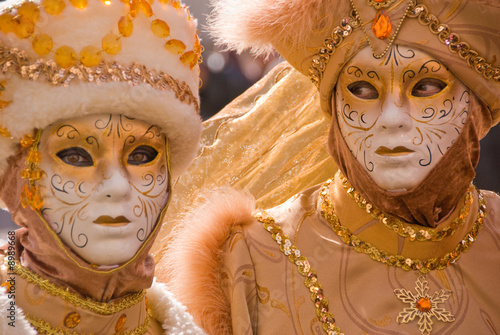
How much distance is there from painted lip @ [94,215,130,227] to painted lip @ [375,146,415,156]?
0.68 m

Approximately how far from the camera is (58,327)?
1.50 meters

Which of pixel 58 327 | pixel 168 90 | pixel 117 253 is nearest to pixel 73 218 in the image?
pixel 117 253

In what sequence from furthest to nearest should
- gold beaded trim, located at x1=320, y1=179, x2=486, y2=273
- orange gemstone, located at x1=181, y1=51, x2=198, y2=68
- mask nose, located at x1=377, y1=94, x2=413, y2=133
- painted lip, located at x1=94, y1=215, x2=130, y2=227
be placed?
1. gold beaded trim, located at x1=320, y1=179, x2=486, y2=273
2. mask nose, located at x1=377, y1=94, x2=413, y2=133
3. orange gemstone, located at x1=181, y1=51, x2=198, y2=68
4. painted lip, located at x1=94, y1=215, x2=130, y2=227

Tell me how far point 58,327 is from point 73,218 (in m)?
0.25

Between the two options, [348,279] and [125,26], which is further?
[348,279]

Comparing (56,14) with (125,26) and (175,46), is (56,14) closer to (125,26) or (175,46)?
(125,26)

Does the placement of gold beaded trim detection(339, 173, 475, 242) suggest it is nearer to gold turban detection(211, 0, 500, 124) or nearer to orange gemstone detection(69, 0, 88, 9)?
gold turban detection(211, 0, 500, 124)

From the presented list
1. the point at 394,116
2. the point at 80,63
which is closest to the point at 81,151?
the point at 80,63

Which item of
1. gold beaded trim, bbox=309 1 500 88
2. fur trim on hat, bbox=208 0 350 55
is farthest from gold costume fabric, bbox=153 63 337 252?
gold beaded trim, bbox=309 1 500 88

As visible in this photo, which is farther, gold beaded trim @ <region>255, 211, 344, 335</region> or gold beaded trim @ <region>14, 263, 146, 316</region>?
gold beaded trim @ <region>255, 211, 344, 335</region>

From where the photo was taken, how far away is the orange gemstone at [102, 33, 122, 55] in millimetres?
1483

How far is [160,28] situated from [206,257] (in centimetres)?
64

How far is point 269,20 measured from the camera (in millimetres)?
1852

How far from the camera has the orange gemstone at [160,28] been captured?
61.3 inches
